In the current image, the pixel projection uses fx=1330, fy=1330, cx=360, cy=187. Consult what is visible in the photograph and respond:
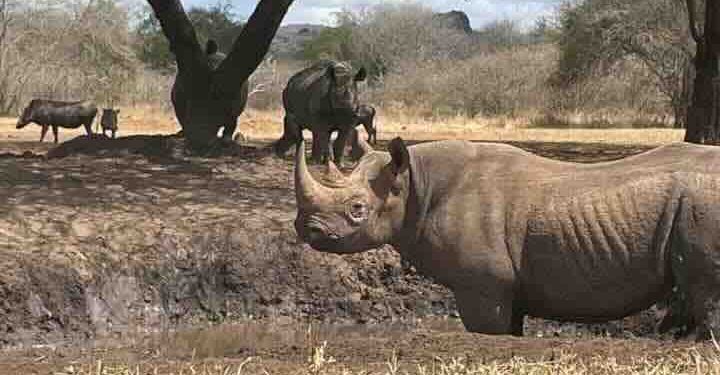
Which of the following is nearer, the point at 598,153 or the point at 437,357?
the point at 437,357

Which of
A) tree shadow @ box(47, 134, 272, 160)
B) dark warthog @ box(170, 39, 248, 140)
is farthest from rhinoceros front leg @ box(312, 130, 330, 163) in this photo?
dark warthog @ box(170, 39, 248, 140)

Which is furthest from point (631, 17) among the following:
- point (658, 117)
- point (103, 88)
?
point (103, 88)

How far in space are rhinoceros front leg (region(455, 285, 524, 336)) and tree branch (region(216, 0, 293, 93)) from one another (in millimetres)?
9687

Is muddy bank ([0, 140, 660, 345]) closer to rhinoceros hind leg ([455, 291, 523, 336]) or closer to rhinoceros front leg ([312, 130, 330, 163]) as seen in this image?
rhinoceros hind leg ([455, 291, 523, 336])

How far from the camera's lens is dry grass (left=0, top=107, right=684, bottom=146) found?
92.2 ft

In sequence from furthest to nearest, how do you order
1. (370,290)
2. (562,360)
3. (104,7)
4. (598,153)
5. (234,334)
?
(104,7), (598,153), (370,290), (234,334), (562,360)

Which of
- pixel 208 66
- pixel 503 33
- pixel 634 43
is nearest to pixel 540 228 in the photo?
pixel 208 66

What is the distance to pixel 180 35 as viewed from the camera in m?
16.1

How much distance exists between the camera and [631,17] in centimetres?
4003

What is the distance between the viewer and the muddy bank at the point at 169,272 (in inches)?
384

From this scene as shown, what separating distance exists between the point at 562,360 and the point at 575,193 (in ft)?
3.81

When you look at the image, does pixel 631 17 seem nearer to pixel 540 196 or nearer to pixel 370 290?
pixel 370 290

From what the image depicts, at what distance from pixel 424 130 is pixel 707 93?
14.4 m

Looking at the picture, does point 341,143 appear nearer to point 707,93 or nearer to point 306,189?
point 707,93
